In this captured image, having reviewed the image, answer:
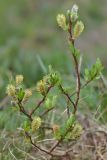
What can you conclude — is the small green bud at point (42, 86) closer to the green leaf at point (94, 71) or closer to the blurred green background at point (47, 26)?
the green leaf at point (94, 71)

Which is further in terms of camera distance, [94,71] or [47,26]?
[47,26]

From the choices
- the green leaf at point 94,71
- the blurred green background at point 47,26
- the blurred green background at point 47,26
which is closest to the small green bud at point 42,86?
the green leaf at point 94,71

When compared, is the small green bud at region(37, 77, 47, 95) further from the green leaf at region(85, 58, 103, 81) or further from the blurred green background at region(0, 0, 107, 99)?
the blurred green background at region(0, 0, 107, 99)

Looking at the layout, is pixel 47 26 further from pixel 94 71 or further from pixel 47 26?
pixel 94 71

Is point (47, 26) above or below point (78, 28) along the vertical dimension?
above

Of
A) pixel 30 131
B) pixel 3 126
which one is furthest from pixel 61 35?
pixel 30 131

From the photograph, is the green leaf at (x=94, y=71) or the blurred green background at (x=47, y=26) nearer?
the green leaf at (x=94, y=71)

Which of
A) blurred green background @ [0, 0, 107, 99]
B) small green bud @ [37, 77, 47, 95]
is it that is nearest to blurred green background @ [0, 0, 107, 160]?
blurred green background @ [0, 0, 107, 99]

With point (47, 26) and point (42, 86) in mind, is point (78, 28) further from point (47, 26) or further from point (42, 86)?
point (47, 26)

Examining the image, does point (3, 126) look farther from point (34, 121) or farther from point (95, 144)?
point (34, 121)

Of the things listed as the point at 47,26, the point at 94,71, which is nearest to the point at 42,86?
the point at 94,71

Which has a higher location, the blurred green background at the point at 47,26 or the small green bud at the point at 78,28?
the blurred green background at the point at 47,26

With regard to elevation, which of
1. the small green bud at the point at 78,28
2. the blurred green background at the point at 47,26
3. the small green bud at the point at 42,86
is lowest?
the small green bud at the point at 42,86
